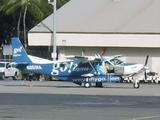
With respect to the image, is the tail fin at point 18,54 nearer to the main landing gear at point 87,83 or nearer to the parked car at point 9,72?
the main landing gear at point 87,83

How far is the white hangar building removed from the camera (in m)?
57.1

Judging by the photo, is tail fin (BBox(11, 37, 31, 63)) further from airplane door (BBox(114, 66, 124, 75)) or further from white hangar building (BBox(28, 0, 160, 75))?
white hangar building (BBox(28, 0, 160, 75))

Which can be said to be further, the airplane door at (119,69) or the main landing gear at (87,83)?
the airplane door at (119,69)

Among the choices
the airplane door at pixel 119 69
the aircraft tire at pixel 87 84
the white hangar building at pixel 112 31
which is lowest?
the aircraft tire at pixel 87 84

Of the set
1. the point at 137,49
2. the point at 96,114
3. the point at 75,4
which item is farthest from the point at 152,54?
the point at 96,114

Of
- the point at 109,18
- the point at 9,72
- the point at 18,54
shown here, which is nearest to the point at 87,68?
the point at 18,54

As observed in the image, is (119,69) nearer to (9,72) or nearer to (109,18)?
(109,18)

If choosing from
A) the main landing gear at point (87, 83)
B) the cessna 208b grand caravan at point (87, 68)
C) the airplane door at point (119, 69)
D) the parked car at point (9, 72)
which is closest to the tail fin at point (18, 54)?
the cessna 208b grand caravan at point (87, 68)

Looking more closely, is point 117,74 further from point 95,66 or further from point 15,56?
point 15,56

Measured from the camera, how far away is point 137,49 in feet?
191

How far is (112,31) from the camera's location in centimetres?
5738

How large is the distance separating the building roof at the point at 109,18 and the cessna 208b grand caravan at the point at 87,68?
1522 centimetres

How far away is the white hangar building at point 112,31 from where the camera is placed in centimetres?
5706

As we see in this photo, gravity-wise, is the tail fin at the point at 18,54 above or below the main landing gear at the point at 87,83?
above
